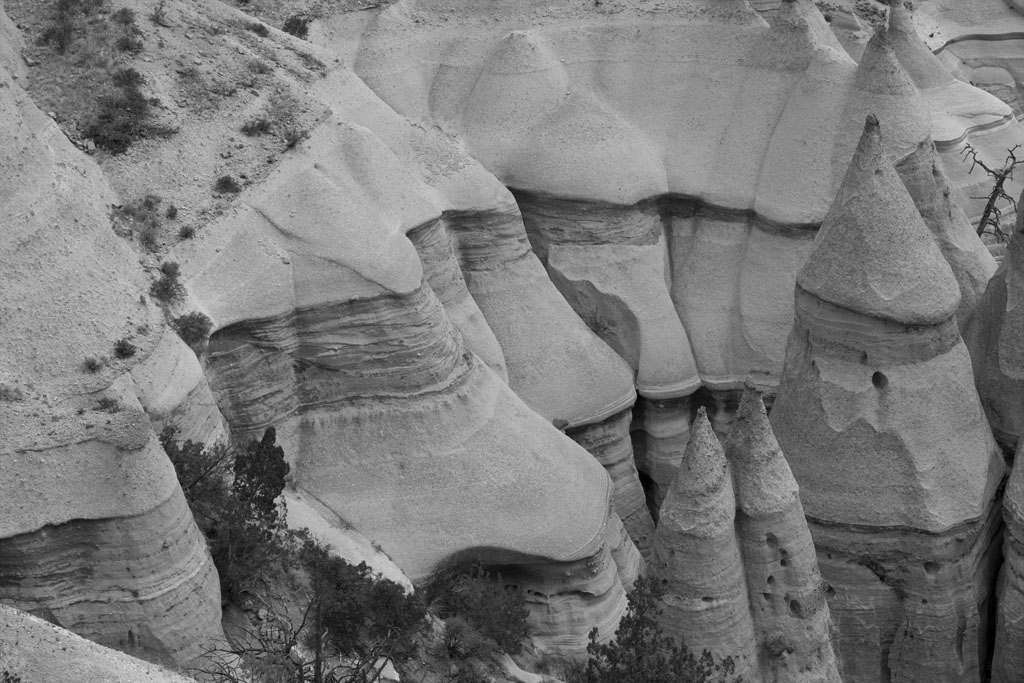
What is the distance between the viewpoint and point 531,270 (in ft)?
108

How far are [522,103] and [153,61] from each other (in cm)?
915

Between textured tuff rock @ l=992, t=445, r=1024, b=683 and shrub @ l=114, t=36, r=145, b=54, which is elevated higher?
shrub @ l=114, t=36, r=145, b=54

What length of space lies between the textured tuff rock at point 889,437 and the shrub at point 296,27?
472 inches

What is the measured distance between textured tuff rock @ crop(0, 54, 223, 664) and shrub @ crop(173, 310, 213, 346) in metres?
2.10

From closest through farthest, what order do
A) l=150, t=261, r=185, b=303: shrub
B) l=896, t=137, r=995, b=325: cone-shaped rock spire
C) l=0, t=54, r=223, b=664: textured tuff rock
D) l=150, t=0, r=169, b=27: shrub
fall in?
l=0, t=54, r=223, b=664: textured tuff rock, l=150, t=261, r=185, b=303: shrub, l=150, t=0, r=169, b=27: shrub, l=896, t=137, r=995, b=325: cone-shaped rock spire

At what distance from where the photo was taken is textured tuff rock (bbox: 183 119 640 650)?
26328 mm

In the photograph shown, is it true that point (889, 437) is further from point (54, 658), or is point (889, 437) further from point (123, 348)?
point (54, 658)

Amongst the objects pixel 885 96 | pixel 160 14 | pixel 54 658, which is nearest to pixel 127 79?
pixel 160 14

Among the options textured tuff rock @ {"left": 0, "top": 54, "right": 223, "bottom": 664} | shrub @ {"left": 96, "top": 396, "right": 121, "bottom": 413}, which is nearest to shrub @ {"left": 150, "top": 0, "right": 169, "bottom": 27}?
textured tuff rock @ {"left": 0, "top": 54, "right": 223, "bottom": 664}

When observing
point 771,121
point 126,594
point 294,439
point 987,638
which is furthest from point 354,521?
point 771,121

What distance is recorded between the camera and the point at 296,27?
112 feet

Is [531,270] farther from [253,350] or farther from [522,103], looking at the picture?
[253,350]

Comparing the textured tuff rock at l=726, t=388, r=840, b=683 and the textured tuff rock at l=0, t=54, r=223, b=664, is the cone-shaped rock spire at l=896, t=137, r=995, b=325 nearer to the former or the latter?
the textured tuff rock at l=726, t=388, r=840, b=683

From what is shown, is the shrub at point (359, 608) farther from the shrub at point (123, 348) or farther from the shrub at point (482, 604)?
the shrub at point (123, 348)
